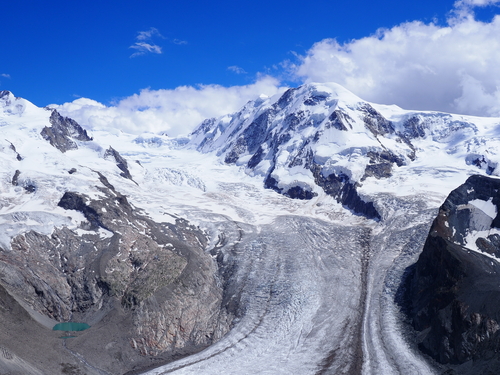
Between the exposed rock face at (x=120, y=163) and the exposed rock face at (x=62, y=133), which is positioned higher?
the exposed rock face at (x=62, y=133)

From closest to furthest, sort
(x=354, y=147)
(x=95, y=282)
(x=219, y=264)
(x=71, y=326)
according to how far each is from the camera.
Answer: (x=71, y=326)
(x=95, y=282)
(x=219, y=264)
(x=354, y=147)

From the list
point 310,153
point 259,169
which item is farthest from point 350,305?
point 259,169

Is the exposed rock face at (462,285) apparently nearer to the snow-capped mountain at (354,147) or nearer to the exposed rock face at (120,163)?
the snow-capped mountain at (354,147)

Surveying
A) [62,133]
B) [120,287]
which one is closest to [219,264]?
[120,287]

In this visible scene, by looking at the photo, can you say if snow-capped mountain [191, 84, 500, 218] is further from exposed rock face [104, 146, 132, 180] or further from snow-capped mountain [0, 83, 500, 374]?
exposed rock face [104, 146, 132, 180]

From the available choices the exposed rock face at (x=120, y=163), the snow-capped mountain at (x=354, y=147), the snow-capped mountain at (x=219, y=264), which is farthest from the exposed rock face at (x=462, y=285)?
the exposed rock face at (x=120, y=163)

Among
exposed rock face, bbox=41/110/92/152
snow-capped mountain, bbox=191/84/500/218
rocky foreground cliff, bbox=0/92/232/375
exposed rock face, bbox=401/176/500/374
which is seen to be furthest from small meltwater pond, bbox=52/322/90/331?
exposed rock face, bbox=41/110/92/152

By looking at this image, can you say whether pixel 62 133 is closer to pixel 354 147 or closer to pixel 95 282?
pixel 354 147

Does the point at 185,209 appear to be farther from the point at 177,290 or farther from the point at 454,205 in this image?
the point at 454,205
